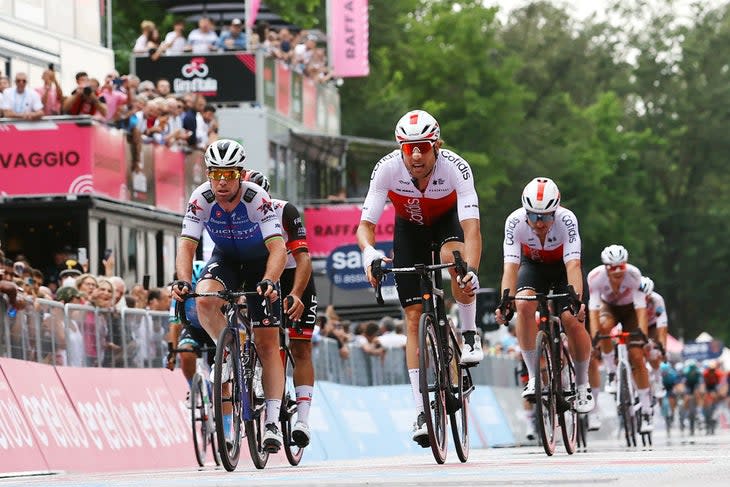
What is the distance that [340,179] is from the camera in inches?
1943

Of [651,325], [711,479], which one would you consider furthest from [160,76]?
[711,479]

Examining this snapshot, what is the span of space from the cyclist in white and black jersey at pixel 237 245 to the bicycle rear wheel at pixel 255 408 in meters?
0.06

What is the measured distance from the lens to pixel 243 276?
46.3ft

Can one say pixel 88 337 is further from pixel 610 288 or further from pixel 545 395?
pixel 610 288

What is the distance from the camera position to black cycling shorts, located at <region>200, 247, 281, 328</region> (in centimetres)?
1388

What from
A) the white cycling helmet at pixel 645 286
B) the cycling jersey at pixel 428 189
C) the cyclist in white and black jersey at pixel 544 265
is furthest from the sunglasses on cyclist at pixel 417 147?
the white cycling helmet at pixel 645 286

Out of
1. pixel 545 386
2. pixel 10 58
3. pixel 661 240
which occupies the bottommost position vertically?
pixel 661 240

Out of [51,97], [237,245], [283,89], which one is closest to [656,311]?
[51,97]

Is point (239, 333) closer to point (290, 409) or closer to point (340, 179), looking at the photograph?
point (290, 409)

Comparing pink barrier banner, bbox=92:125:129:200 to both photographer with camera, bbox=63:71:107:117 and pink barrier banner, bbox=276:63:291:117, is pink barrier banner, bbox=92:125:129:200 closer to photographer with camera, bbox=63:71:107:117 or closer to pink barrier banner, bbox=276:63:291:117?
photographer with camera, bbox=63:71:107:117

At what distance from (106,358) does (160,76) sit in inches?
780

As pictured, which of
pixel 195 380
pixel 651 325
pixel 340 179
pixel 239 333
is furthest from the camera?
pixel 340 179

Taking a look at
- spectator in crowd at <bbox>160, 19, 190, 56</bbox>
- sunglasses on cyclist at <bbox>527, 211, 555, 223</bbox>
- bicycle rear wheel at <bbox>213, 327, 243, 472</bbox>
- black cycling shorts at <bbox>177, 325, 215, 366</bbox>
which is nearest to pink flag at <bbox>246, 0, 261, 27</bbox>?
spectator in crowd at <bbox>160, 19, 190, 56</bbox>

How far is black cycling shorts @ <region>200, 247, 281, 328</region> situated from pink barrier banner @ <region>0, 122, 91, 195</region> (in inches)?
487
